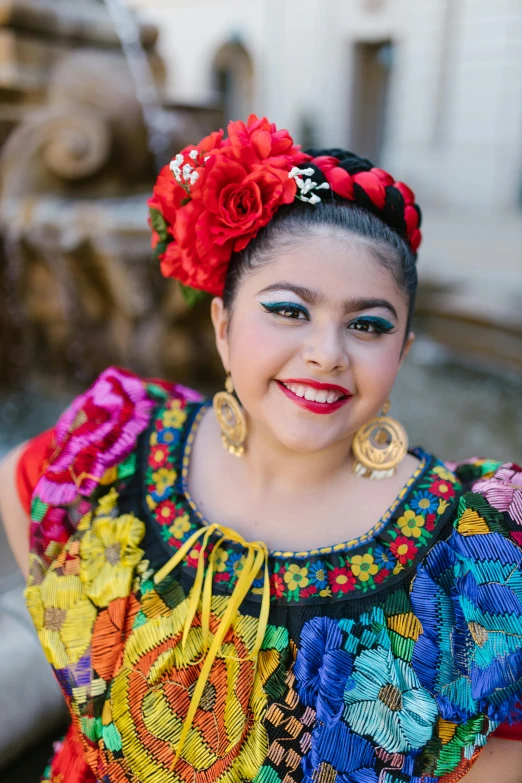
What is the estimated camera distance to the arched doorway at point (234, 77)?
49.0 ft

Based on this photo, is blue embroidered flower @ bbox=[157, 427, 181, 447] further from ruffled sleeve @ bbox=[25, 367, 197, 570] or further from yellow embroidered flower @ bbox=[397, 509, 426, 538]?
yellow embroidered flower @ bbox=[397, 509, 426, 538]

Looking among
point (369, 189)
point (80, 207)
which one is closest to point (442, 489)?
point (369, 189)

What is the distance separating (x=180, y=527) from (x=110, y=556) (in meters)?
0.15

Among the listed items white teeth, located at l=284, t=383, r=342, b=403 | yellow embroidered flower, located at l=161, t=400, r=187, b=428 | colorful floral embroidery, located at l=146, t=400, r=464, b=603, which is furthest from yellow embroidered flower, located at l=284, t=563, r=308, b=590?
yellow embroidered flower, located at l=161, t=400, r=187, b=428

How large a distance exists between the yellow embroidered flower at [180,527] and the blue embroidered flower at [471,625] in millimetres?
461

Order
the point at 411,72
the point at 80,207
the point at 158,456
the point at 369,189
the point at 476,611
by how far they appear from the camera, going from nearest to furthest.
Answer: the point at 476,611
the point at 369,189
the point at 158,456
the point at 80,207
the point at 411,72

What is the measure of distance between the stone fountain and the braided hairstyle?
2.18 m

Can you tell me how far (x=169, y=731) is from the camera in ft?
3.84

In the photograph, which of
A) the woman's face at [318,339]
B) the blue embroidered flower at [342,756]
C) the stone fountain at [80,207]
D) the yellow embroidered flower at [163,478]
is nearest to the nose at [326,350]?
the woman's face at [318,339]

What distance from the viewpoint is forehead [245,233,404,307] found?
1.14 m

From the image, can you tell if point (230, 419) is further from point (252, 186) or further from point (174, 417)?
point (252, 186)

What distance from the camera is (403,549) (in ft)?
3.93

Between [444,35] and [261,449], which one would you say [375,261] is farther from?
[444,35]

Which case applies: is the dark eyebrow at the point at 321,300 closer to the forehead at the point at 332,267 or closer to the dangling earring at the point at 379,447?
the forehead at the point at 332,267
